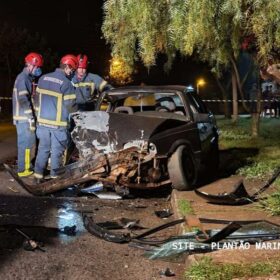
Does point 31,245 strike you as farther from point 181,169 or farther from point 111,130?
point 181,169

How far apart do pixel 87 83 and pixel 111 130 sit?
88.5 inches

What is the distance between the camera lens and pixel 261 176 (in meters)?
8.46

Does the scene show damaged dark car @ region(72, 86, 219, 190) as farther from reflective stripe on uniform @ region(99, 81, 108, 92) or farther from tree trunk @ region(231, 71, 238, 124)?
tree trunk @ region(231, 71, 238, 124)

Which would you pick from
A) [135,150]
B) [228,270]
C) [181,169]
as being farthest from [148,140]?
[228,270]

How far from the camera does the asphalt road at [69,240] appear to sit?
4449mm

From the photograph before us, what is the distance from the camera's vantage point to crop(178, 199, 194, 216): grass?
5.99 m

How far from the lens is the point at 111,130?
709 centimetres

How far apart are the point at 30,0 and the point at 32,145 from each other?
26017 mm

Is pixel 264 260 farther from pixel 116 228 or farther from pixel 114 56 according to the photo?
pixel 114 56

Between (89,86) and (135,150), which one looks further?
(89,86)

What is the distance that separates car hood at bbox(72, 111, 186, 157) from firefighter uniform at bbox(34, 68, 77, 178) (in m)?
0.71

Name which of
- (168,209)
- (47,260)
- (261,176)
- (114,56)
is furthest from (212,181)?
(47,260)

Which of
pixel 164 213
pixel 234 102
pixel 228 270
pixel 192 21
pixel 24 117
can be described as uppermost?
pixel 192 21

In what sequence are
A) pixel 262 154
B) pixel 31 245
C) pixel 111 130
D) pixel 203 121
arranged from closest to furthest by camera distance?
1. pixel 31 245
2. pixel 111 130
3. pixel 203 121
4. pixel 262 154
